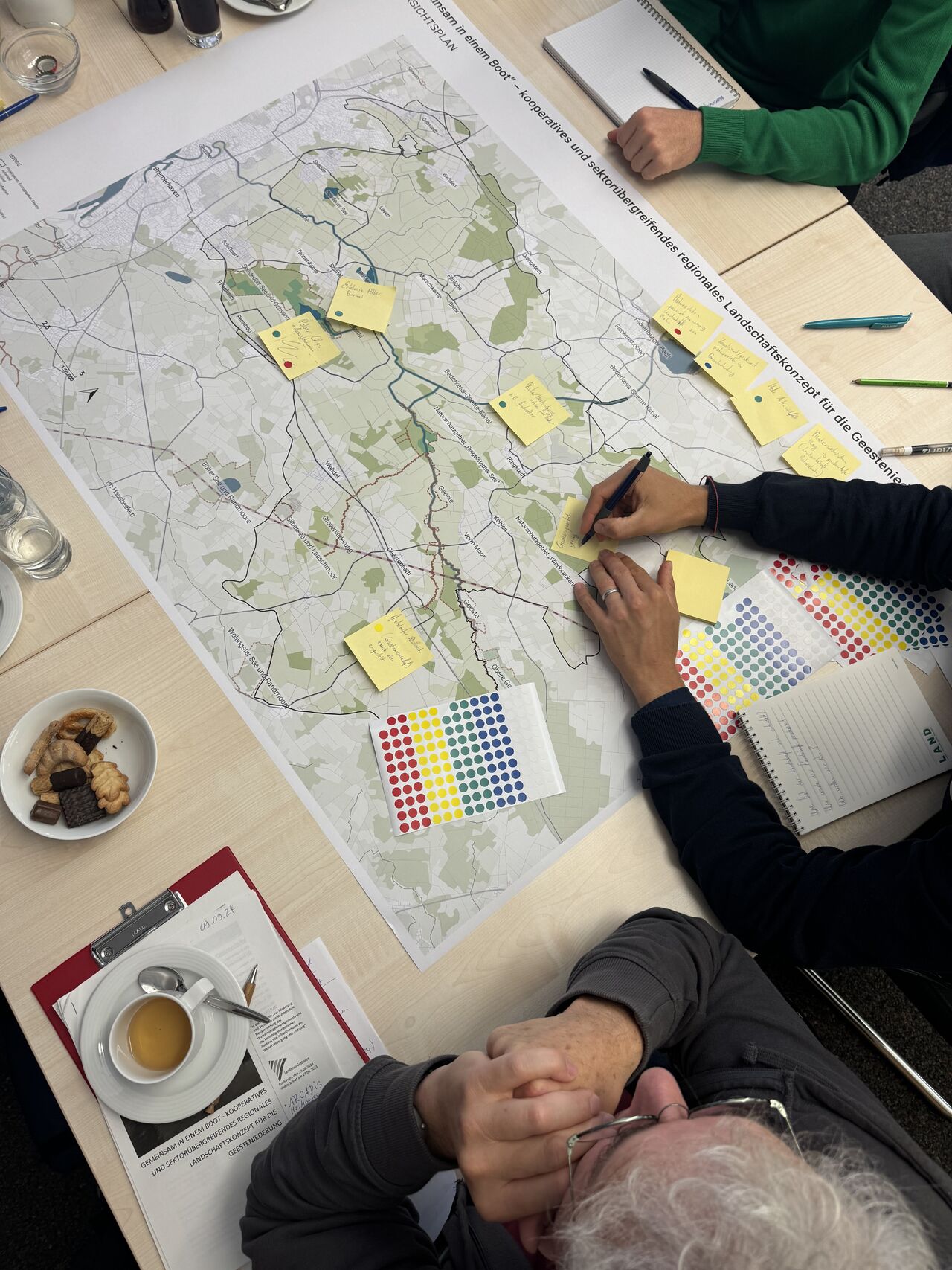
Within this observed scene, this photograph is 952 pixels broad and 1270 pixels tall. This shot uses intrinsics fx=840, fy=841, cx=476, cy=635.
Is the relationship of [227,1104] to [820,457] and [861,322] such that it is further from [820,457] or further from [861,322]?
[861,322]

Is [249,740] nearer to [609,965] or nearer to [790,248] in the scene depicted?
[609,965]

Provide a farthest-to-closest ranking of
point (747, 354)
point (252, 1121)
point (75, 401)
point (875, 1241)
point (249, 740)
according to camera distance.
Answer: point (747, 354) → point (75, 401) → point (249, 740) → point (252, 1121) → point (875, 1241)

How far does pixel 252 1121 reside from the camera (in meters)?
0.83

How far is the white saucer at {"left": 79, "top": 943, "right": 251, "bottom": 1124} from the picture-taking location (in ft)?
2.65

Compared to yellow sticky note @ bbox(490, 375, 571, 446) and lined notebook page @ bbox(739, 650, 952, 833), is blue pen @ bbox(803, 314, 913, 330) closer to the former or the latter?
yellow sticky note @ bbox(490, 375, 571, 446)

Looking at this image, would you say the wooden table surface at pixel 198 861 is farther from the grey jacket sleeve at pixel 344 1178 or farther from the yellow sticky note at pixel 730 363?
the yellow sticky note at pixel 730 363

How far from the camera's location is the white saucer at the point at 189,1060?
807 mm

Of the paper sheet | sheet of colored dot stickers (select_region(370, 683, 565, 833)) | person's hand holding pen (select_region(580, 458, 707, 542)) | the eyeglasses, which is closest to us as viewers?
the eyeglasses

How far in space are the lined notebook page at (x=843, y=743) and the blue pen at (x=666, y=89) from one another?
2.90 ft

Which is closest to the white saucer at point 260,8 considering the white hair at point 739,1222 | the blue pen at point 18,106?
the blue pen at point 18,106

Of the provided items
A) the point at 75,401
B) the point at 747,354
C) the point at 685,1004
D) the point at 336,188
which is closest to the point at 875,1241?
the point at 685,1004

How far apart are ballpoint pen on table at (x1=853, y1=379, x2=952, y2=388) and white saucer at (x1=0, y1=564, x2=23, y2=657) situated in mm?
1129

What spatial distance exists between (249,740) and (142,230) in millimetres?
719

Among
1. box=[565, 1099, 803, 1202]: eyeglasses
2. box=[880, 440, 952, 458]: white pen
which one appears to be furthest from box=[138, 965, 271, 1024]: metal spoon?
box=[880, 440, 952, 458]: white pen
